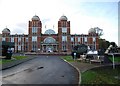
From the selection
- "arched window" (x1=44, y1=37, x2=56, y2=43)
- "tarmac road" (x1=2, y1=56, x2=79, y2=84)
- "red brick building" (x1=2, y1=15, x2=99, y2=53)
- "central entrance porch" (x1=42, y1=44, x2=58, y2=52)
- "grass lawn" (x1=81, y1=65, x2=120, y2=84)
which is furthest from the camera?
"arched window" (x1=44, y1=37, x2=56, y2=43)

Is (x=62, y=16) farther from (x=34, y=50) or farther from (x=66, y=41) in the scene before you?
(x=34, y=50)

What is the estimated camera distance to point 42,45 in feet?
309

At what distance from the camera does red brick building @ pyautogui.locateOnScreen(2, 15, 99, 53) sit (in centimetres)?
9306

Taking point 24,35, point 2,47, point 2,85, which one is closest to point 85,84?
point 2,85

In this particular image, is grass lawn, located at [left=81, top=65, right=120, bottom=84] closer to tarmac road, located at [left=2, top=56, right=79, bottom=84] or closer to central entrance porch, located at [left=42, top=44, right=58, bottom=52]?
tarmac road, located at [left=2, top=56, right=79, bottom=84]

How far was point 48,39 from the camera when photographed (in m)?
96.1

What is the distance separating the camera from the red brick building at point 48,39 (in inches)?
3664

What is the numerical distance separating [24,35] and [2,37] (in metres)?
10.5

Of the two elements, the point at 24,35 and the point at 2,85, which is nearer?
the point at 2,85

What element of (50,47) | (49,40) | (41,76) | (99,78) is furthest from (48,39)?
(99,78)

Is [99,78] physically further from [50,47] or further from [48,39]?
[48,39]

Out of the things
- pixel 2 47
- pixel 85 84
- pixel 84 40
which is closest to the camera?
pixel 85 84

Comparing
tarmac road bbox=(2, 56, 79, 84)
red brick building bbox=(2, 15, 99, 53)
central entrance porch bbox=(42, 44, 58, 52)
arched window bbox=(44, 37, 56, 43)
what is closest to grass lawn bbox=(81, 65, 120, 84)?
tarmac road bbox=(2, 56, 79, 84)

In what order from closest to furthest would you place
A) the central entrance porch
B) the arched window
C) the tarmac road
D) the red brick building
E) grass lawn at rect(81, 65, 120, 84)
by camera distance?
grass lawn at rect(81, 65, 120, 84) < the tarmac road < the red brick building < the central entrance porch < the arched window
